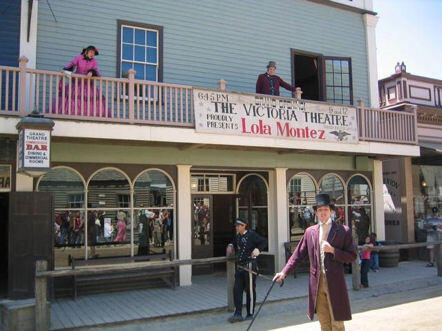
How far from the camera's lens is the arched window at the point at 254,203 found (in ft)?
45.3

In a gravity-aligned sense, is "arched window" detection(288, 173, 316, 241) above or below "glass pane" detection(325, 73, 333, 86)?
below

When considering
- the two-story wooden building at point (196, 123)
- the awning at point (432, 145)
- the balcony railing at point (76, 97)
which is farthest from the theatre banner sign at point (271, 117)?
the awning at point (432, 145)

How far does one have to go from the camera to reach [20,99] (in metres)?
9.30

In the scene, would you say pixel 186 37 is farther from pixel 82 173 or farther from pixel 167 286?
pixel 167 286

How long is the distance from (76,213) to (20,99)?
2.88 m

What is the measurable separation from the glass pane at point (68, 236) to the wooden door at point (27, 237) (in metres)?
0.82

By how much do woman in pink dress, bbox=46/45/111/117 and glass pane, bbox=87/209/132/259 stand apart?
92.5 inches

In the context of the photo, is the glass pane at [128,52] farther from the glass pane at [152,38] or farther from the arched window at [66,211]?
the arched window at [66,211]

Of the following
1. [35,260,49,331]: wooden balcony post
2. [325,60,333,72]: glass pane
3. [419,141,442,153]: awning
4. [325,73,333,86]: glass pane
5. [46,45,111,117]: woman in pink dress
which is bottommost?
[35,260,49,331]: wooden balcony post

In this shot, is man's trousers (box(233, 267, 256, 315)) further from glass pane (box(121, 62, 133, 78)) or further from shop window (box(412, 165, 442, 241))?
shop window (box(412, 165, 442, 241))

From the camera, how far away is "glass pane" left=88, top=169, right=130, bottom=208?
11039 millimetres

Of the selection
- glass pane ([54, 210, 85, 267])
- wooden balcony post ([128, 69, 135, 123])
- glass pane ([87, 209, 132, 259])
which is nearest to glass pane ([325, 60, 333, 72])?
wooden balcony post ([128, 69, 135, 123])

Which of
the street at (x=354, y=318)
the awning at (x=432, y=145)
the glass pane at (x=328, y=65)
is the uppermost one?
the glass pane at (x=328, y=65)

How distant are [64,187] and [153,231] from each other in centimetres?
235
